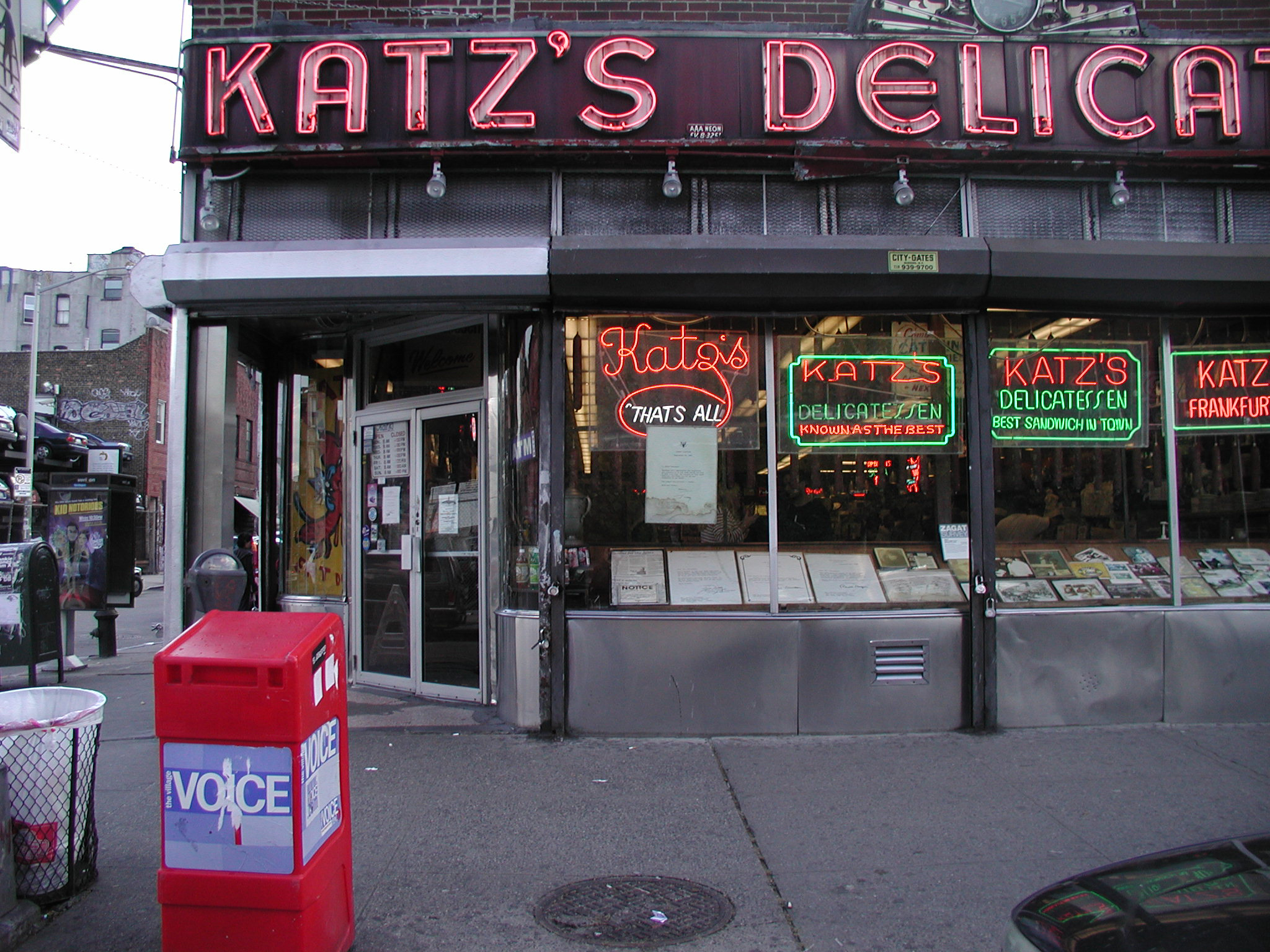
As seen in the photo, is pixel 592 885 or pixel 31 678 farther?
pixel 31 678

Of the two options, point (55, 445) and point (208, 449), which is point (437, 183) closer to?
point (208, 449)

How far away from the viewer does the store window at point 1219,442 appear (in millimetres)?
6875

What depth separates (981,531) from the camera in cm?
642

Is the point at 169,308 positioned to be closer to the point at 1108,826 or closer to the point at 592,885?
the point at 592,885

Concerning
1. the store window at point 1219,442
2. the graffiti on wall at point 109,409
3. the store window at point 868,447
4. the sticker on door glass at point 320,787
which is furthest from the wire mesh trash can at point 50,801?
the graffiti on wall at point 109,409

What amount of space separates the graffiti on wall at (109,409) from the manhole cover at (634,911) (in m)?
40.5

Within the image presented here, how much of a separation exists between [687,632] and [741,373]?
1.96 meters

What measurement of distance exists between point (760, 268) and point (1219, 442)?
402cm

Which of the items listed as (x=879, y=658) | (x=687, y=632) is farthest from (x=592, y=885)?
(x=879, y=658)

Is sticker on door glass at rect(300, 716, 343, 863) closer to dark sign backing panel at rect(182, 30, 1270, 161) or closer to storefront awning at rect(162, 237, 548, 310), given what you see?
storefront awning at rect(162, 237, 548, 310)

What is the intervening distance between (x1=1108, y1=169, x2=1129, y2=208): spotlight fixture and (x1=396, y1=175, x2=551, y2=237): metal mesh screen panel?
422 cm

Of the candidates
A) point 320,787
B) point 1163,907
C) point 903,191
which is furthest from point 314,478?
point 1163,907

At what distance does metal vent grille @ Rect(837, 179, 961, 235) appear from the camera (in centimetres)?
661

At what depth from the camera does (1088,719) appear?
6.37 m
